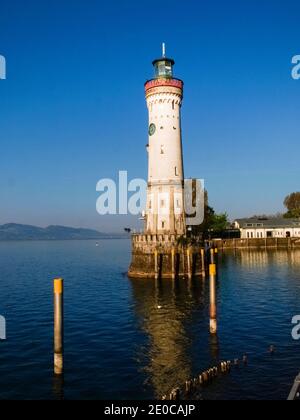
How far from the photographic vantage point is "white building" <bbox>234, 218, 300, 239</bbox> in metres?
121

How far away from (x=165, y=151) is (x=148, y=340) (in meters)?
33.4

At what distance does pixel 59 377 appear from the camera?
23.8m

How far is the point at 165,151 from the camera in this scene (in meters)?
60.1

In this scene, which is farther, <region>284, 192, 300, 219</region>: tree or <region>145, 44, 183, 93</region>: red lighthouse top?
<region>284, 192, 300, 219</region>: tree

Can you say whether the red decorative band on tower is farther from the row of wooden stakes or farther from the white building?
the white building

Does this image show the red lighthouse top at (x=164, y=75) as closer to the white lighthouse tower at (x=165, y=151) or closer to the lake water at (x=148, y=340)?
the white lighthouse tower at (x=165, y=151)

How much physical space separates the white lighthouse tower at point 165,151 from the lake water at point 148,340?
9589mm

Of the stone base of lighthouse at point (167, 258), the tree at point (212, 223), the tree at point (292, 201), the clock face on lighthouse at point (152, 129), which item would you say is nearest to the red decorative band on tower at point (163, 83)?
the clock face on lighthouse at point (152, 129)

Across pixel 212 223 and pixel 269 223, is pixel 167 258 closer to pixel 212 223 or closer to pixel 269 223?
pixel 212 223

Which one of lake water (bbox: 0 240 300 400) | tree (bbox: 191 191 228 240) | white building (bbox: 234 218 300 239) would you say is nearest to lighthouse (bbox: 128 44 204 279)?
lake water (bbox: 0 240 300 400)

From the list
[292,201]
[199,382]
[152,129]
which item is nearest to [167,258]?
[152,129]

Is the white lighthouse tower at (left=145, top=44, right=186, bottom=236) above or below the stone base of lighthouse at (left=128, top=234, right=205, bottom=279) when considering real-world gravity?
above

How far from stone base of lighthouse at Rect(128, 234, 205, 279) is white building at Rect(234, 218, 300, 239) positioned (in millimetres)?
64196

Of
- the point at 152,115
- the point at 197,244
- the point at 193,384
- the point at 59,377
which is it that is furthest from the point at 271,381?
the point at 152,115
